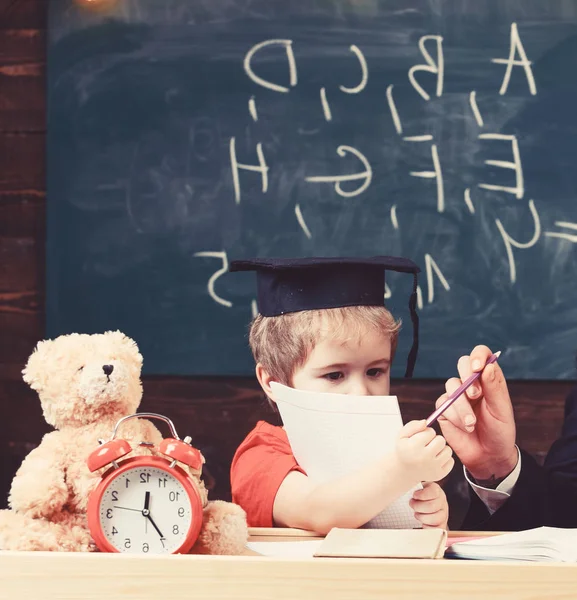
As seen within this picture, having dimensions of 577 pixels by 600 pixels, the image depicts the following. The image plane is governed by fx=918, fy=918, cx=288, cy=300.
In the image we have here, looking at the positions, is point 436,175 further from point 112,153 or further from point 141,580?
point 141,580

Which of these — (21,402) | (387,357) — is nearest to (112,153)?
(21,402)

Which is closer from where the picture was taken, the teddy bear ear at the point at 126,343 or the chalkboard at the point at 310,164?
the teddy bear ear at the point at 126,343

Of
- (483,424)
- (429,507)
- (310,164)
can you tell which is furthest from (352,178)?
(429,507)

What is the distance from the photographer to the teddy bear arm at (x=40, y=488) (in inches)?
34.9

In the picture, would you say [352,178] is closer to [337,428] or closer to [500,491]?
[500,491]

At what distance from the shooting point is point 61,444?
0.93m

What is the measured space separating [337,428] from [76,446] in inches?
12.0

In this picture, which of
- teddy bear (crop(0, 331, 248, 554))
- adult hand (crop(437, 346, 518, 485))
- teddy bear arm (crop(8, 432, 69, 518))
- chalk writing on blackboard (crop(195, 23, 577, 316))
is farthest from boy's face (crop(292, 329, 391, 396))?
chalk writing on blackboard (crop(195, 23, 577, 316))

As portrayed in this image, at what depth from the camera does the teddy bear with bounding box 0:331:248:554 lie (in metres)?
0.89

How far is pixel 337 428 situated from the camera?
1067mm

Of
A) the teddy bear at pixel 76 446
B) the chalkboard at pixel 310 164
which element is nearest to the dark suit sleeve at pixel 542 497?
the teddy bear at pixel 76 446

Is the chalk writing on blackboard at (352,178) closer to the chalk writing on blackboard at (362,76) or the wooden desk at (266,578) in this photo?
the chalk writing on blackboard at (362,76)

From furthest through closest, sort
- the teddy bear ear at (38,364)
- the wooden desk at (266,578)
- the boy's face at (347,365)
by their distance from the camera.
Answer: the boy's face at (347,365)
the teddy bear ear at (38,364)
the wooden desk at (266,578)

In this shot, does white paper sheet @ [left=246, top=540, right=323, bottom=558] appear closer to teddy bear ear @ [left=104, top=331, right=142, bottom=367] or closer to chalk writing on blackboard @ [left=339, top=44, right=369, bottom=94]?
teddy bear ear @ [left=104, top=331, right=142, bottom=367]
